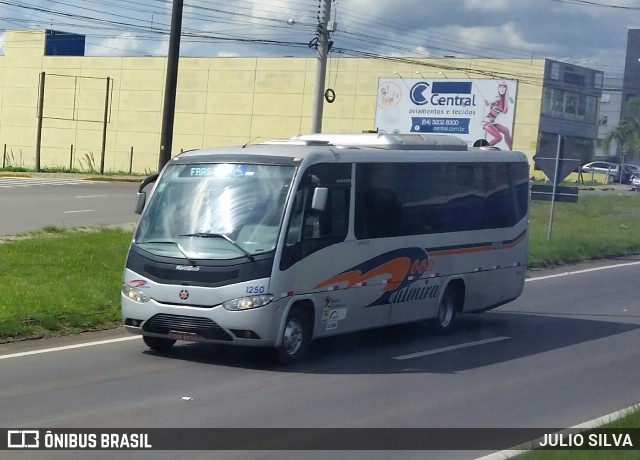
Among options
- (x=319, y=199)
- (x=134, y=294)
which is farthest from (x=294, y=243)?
(x=134, y=294)

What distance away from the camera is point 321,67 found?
3073 cm

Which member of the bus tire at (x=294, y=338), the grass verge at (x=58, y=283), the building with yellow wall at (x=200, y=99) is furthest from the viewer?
the building with yellow wall at (x=200, y=99)

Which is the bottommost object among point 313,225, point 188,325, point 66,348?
point 66,348

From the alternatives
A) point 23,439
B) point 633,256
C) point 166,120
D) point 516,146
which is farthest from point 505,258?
point 516,146

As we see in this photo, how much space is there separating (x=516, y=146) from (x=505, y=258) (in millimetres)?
55099

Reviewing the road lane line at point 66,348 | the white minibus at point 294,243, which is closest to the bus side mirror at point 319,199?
the white minibus at point 294,243

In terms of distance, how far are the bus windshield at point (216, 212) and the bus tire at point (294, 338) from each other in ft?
3.02

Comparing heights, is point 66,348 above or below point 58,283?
below

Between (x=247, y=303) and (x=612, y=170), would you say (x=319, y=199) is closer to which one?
(x=247, y=303)

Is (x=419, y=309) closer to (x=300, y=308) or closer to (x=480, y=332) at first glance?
(x=480, y=332)

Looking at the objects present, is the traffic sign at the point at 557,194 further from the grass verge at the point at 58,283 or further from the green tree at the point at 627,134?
the green tree at the point at 627,134

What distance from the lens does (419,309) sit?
14.6m

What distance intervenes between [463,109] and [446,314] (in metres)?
45.3

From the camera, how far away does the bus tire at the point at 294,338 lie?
475 inches
